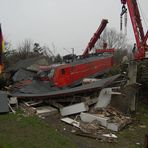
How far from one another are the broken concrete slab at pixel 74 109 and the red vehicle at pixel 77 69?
3.16m

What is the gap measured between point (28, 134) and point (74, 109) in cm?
321

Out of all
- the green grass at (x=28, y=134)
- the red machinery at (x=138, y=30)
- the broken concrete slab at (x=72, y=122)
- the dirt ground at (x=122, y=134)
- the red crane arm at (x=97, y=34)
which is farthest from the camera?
the red crane arm at (x=97, y=34)

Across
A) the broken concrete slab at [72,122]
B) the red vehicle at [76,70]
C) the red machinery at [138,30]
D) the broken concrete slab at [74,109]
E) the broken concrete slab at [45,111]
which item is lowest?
the broken concrete slab at [72,122]

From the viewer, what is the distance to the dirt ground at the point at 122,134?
8062mm

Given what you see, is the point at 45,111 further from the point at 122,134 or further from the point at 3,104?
the point at 122,134

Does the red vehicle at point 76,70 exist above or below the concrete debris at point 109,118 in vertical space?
above

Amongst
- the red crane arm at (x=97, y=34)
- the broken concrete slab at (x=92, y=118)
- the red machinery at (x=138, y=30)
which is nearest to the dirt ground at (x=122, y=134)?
the broken concrete slab at (x=92, y=118)

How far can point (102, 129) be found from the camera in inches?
372

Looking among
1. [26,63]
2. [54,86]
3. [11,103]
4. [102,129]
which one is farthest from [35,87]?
[26,63]

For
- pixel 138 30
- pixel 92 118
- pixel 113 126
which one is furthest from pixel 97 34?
pixel 113 126

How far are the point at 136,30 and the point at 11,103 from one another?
830cm

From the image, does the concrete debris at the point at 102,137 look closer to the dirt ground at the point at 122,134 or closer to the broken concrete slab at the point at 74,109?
the dirt ground at the point at 122,134

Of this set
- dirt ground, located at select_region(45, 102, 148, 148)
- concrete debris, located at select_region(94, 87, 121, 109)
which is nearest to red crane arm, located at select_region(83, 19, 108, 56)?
concrete debris, located at select_region(94, 87, 121, 109)

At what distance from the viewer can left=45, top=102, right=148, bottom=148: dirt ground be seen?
26.5 feet
